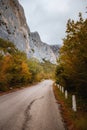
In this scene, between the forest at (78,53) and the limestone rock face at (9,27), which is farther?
the limestone rock face at (9,27)

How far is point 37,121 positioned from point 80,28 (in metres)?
5.75

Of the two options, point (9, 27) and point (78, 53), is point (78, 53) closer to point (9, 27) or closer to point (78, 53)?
point (78, 53)

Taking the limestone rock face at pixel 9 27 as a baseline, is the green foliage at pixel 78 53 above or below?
below

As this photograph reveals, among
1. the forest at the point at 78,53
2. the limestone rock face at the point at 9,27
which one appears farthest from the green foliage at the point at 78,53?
the limestone rock face at the point at 9,27

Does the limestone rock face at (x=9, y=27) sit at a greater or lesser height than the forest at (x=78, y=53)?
greater

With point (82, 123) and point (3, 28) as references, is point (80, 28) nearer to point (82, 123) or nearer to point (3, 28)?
point (82, 123)

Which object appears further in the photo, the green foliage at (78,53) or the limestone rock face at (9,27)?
the limestone rock face at (9,27)

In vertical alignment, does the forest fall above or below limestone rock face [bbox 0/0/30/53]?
below

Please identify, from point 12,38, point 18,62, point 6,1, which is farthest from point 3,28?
point 18,62

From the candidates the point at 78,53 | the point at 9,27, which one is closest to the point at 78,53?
the point at 78,53

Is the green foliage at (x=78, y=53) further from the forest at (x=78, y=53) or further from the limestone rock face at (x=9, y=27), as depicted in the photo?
the limestone rock face at (x=9, y=27)

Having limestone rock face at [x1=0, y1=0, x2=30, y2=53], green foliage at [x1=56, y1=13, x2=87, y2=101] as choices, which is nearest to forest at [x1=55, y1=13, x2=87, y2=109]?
green foliage at [x1=56, y1=13, x2=87, y2=101]

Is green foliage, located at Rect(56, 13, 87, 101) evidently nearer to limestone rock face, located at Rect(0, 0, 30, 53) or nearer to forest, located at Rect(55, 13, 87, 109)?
forest, located at Rect(55, 13, 87, 109)

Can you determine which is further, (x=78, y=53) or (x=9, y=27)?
(x=9, y=27)
